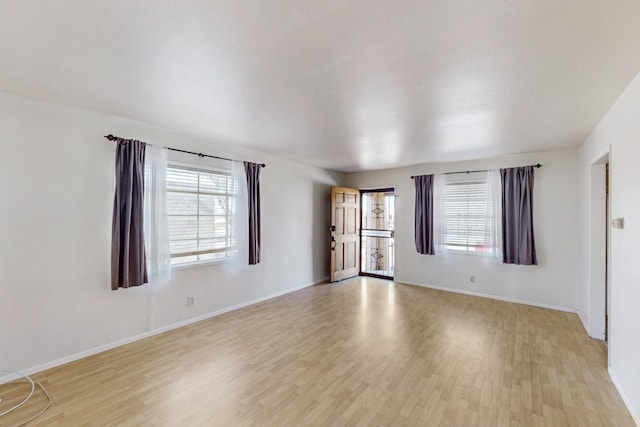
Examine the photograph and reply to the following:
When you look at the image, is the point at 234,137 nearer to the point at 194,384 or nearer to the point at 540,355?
the point at 194,384

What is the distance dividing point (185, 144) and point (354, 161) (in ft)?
9.68

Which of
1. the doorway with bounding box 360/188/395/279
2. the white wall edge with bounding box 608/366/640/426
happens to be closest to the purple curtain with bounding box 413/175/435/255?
the doorway with bounding box 360/188/395/279

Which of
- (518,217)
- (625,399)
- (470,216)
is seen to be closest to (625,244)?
(625,399)

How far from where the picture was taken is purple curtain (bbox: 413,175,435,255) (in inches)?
218

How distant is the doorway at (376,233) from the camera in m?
6.89

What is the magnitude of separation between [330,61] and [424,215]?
170 inches

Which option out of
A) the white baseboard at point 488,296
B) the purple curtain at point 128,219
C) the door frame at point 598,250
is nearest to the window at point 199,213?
the purple curtain at point 128,219

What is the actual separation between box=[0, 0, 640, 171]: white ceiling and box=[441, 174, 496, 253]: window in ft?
6.29

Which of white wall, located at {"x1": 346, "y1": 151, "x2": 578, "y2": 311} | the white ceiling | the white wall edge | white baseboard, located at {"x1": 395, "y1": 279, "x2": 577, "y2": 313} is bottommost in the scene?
white baseboard, located at {"x1": 395, "y1": 279, "x2": 577, "y2": 313}

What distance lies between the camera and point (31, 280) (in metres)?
2.61

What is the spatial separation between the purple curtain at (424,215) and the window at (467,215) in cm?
24

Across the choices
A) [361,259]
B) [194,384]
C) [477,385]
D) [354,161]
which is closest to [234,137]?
[354,161]

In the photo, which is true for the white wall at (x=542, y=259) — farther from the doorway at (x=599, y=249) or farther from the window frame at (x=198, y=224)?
the window frame at (x=198, y=224)

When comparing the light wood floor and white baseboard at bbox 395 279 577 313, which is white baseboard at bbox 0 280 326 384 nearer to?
the light wood floor
